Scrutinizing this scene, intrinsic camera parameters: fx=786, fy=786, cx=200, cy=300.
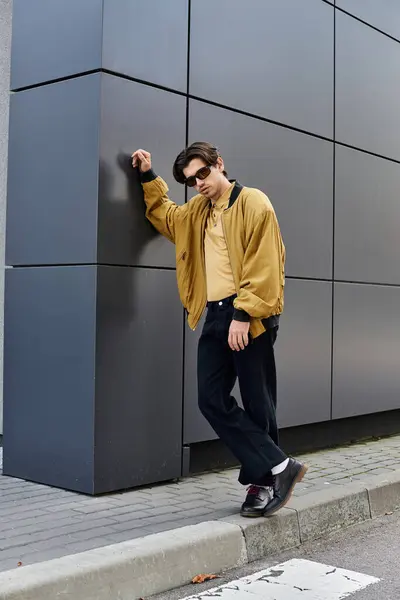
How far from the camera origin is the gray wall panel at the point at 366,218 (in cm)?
712

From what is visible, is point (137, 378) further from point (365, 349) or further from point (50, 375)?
point (365, 349)

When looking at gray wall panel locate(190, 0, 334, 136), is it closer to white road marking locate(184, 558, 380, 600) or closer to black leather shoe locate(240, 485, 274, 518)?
black leather shoe locate(240, 485, 274, 518)

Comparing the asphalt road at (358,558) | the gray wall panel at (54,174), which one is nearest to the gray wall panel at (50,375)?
the gray wall panel at (54,174)

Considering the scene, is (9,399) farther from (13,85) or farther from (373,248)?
(373,248)

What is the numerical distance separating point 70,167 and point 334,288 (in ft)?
9.49

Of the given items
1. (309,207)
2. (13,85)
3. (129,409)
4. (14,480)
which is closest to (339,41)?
(309,207)

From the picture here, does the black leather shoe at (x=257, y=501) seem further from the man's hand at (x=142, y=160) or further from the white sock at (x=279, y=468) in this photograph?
the man's hand at (x=142, y=160)

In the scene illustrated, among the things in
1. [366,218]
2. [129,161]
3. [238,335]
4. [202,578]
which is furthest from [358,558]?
[366,218]

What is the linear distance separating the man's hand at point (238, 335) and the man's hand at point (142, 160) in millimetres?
1420

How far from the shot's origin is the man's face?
4.43m

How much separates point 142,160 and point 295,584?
2722 mm

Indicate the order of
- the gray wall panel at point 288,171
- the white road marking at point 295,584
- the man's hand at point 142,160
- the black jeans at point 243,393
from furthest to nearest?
the gray wall panel at point 288,171 < the man's hand at point 142,160 < the black jeans at point 243,393 < the white road marking at point 295,584

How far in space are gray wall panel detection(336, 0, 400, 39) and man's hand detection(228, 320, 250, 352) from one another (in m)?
4.28

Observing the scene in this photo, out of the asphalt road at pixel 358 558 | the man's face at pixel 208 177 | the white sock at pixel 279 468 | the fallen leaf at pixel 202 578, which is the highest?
the man's face at pixel 208 177
